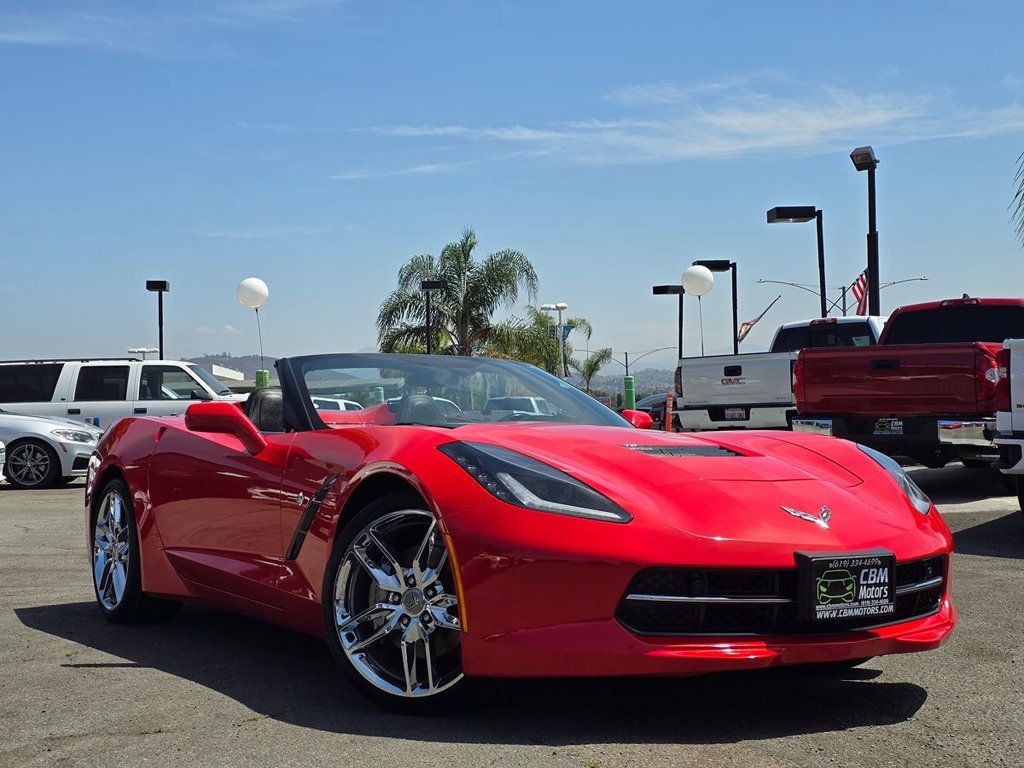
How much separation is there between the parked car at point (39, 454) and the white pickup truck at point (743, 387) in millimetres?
7734

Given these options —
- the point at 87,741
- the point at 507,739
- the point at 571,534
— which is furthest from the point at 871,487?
the point at 87,741

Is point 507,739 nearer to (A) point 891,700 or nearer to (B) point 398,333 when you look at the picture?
(A) point 891,700

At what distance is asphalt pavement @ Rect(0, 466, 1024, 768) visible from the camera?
366 cm

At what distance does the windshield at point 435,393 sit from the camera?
510cm

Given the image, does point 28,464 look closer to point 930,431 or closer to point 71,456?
point 71,456

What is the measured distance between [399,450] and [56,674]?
1.70m

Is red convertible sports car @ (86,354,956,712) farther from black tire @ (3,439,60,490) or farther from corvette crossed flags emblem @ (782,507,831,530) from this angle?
black tire @ (3,439,60,490)

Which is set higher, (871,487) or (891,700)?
(871,487)

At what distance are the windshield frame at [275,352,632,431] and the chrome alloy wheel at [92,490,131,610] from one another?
4.56ft

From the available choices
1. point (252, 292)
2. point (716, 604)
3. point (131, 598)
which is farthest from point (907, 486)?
point (252, 292)

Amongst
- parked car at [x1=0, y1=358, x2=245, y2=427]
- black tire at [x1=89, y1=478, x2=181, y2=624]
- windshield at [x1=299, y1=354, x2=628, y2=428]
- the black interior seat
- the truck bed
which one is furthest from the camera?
parked car at [x1=0, y1=358, x2=245, y2=427]

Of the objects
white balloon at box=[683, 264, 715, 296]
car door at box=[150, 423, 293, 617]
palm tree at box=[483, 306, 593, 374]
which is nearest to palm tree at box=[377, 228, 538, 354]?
palm tree at box=[483, 306, 593, 374]

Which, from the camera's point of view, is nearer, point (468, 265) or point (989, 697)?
point (989, 697)

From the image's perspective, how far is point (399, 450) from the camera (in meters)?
4.32
